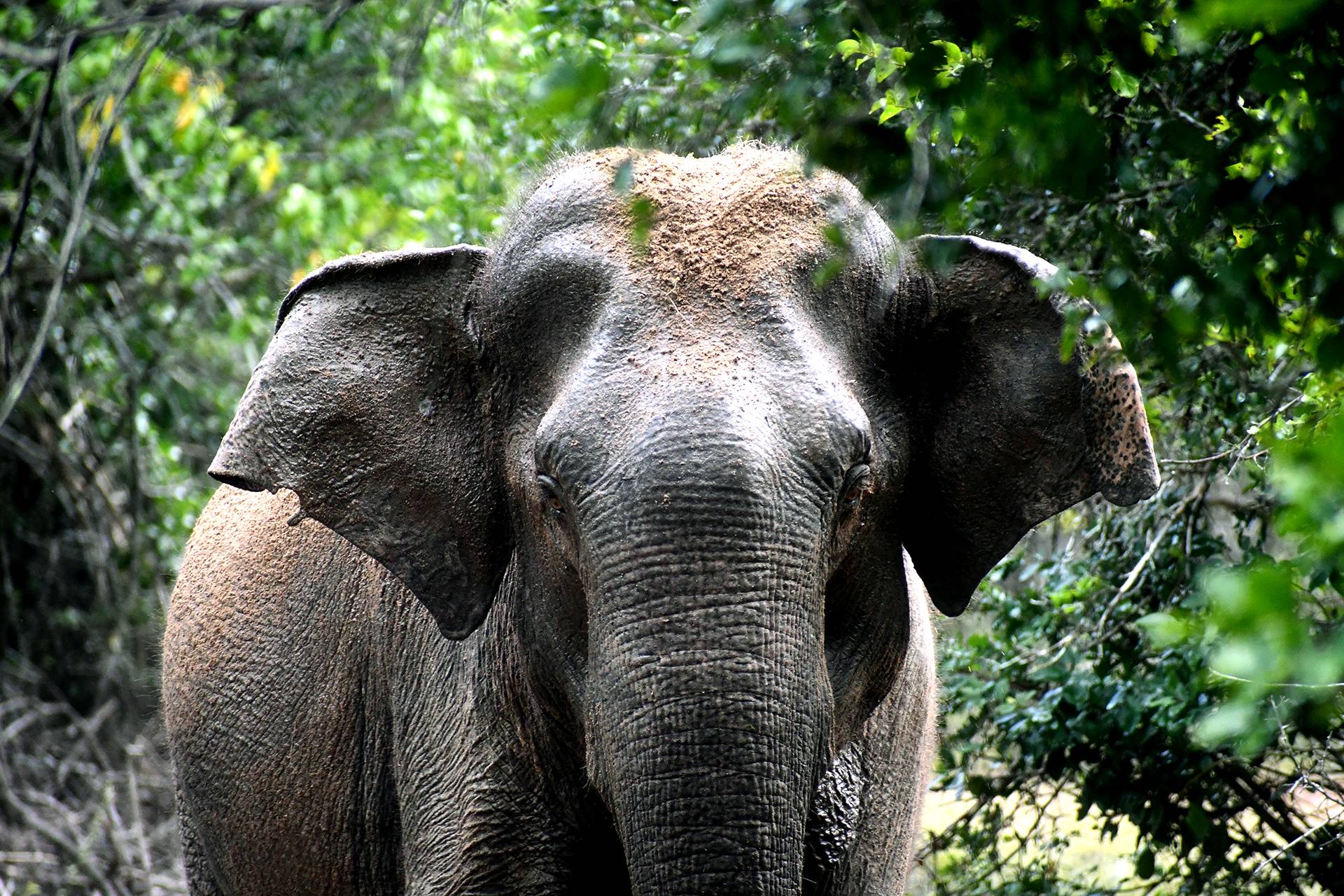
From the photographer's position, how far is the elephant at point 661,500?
9.71ft

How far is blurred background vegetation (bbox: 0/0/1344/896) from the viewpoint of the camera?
1.92 m

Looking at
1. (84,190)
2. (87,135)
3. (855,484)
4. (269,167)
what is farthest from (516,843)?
(269,167)

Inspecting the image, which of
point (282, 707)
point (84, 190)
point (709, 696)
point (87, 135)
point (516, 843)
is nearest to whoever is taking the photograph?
point (709, 696)

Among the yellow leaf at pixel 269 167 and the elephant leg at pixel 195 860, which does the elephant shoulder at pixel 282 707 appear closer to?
the elephant leg at pixel 195 860

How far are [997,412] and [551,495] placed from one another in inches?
36.8

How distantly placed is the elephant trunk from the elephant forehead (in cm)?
48

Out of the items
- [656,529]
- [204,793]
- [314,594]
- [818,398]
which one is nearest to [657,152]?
[818,398]

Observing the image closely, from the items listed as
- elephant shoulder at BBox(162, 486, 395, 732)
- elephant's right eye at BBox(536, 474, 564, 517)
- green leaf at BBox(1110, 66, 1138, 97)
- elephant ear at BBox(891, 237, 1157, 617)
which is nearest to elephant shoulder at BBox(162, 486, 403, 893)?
elephant shoulder at BBox(162, 486, 395, 732)

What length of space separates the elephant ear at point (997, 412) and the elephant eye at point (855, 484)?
33 centimetres

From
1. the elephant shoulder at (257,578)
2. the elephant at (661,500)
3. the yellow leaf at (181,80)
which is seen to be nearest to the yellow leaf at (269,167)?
the yellow leaf at (181,80)

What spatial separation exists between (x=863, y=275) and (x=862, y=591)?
0.60 metres

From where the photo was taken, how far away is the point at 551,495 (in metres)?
3.30

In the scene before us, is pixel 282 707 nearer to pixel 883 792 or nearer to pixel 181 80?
pixel 883 792

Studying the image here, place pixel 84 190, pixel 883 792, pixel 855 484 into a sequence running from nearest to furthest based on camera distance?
1. pixel 855 484
2. pixel 883 792
3. pixel 84 190
